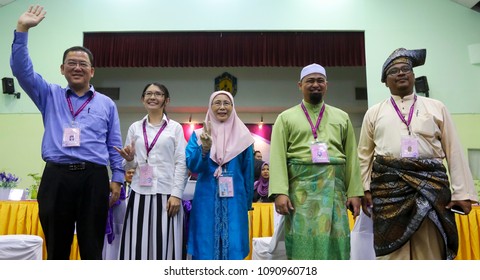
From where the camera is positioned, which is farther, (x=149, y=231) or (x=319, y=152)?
(x=149, y=231)

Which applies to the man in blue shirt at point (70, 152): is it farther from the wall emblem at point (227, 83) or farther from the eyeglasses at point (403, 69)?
the wall emblem at point (227, 83)

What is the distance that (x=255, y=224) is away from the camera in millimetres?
4035

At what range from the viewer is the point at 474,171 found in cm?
593

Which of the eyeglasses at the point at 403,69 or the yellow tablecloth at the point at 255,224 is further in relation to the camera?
the yellow tablecloth at the point at 255,224

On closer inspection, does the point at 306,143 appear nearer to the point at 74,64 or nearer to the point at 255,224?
the point at 74,64

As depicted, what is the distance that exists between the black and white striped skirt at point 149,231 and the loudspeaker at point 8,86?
501 cm

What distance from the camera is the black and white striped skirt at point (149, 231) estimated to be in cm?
218

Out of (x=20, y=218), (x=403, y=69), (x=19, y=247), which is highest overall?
(x=403, y=69)

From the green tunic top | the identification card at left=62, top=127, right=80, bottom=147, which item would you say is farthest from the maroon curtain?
the identification card at left=62, top=127, right=80, bottom=147

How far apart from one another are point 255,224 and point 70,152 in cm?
245

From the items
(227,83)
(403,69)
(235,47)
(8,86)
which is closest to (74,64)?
(403,69)

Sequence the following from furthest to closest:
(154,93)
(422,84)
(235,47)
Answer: (235,47), (422,84), (154,93)

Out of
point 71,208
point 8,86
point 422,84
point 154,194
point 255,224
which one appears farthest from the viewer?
point 8,86

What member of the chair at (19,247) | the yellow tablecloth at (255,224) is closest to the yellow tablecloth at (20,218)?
the yellow tablecloth at (255,224)
